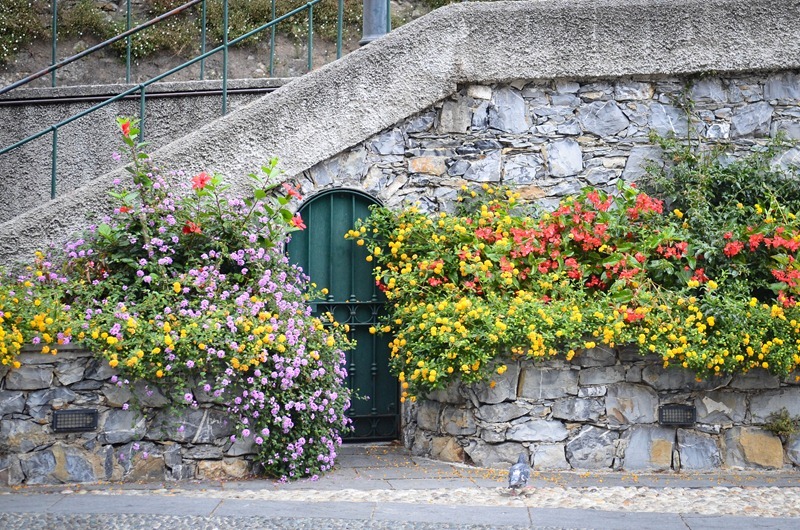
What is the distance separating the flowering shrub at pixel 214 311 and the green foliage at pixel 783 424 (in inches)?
106

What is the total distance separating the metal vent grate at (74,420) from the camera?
4852 mm

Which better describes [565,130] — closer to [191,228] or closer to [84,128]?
[191,228]

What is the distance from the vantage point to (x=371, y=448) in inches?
238

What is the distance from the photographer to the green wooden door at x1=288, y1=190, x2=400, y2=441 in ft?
20.1

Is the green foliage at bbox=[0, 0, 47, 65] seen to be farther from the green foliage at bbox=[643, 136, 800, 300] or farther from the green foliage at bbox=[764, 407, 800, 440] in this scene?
the green foliage at bbox=[764, 407, 800, 440]

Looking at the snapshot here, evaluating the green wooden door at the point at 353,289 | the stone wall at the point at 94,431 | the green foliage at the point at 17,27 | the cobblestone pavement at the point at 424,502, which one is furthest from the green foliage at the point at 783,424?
the green foliage at the point at 17,27

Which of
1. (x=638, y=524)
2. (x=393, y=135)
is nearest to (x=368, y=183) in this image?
(x=393, y=135)

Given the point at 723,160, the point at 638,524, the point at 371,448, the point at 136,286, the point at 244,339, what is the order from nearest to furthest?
the point at 638,524, the point at 244,339, the point at 136,286, the point at 371,448, the point at 723,160

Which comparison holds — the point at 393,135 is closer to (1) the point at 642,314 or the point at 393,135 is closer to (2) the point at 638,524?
(1) the point at 642,314

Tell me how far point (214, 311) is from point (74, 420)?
39.0 inches

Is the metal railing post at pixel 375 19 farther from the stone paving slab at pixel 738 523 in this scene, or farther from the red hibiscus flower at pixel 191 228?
the stone paving slab at pixel 738 523

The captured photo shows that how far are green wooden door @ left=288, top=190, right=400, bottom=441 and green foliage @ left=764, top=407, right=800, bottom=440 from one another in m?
2.49

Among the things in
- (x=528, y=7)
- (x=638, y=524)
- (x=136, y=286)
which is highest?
(x=528, y=7)

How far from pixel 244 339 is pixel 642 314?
7.90 feet
